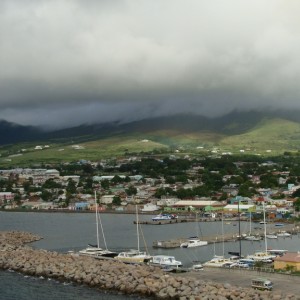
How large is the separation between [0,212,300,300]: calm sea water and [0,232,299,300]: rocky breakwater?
28.1 inches

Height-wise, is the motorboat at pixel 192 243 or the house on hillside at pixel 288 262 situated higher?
the house on hillside at pixel 288 262

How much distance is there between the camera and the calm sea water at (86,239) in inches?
940

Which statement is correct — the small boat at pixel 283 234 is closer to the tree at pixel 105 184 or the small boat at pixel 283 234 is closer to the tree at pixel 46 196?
the tree at pixel 46 196

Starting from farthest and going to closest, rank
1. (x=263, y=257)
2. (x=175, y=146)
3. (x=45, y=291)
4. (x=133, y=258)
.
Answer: (x=175, y=146) < (x=133, y=258) < (x=263, y=257) < (x=45, y=291)

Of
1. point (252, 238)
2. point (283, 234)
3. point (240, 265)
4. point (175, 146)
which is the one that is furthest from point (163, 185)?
point (175, 146)

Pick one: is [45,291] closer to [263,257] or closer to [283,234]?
[263,257]

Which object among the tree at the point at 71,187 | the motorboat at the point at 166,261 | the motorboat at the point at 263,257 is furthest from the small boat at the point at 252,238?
the tree at the point at 71,187

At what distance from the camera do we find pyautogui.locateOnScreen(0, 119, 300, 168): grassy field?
465 feet

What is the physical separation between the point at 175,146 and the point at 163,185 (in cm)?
7611

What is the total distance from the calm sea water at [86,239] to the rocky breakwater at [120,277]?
2.34 ft

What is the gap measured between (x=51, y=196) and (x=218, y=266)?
5834 centimetres

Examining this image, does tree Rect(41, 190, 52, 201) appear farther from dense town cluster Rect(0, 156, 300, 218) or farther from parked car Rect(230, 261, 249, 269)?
parked car Rect(230, 261, 249, 269)

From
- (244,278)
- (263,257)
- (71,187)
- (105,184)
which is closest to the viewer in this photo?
(244,278)

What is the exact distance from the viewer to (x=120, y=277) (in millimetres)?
24234
